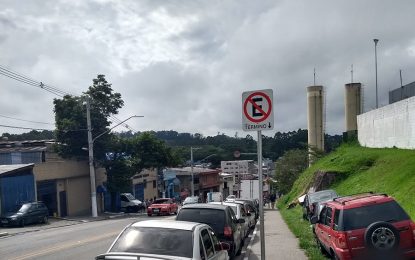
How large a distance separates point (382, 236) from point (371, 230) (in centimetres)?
23

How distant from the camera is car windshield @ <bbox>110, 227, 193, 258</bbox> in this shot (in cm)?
769

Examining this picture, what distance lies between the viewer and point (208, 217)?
43.9 feet

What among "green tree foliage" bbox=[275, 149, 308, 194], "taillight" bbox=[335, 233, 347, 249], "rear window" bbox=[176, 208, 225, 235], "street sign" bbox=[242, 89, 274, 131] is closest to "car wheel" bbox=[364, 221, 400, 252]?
"taillight" bbox=[335, 233, 347, 249]

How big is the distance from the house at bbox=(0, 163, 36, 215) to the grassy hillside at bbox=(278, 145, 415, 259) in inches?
789

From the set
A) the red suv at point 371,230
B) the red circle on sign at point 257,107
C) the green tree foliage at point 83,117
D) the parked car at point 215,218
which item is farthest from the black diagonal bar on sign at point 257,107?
the green tree foliage at point 83,117

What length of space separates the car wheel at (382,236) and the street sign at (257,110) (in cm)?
288

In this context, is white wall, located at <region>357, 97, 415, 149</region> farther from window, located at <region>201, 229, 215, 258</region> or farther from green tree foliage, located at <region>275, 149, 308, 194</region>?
green tree foliage, located at <region>275, 149, 308, 194</region>

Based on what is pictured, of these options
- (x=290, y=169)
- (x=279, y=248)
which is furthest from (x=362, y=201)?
(x=290, y=169)

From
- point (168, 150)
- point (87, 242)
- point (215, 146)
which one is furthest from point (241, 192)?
point (215, 146)

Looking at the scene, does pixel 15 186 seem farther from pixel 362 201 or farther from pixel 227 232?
pixel 362 201

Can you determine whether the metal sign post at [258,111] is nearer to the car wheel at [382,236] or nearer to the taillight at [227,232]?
the car wheel at [382,236]

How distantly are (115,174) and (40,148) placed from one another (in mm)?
7776

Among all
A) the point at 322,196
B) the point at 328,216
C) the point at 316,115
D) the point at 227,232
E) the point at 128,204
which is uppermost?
the point at 316,115

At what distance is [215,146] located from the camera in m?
127
